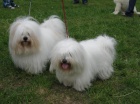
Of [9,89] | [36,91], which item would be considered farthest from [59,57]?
[9,89]

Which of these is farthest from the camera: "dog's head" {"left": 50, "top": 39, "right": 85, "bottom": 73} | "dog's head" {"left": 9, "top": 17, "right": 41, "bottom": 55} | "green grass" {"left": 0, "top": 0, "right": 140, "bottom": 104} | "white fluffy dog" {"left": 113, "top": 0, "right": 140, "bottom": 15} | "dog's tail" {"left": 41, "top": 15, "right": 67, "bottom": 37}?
"white fluffy dog" {"left": 113, "top": 0, "right": 140, "bottom": 15}

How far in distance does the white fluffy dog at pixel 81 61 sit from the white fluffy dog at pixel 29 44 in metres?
0.72

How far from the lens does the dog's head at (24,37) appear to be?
5039 mm

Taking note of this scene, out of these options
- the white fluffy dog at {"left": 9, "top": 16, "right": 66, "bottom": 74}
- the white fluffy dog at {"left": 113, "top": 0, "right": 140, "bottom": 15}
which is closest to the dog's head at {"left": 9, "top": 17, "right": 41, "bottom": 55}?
the white fluffy dog at {"left": 9, "top": 16, "right": 66, "bottom": 74}

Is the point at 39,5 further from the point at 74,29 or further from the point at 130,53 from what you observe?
the point at 130,53

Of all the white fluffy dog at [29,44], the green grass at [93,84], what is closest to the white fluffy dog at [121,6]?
the green grass at [93,84]

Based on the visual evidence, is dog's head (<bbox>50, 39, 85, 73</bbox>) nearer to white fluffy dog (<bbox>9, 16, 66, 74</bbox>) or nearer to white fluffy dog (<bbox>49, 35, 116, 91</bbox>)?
white fluffy dog (<bbox>49, 35, 116, 91</bbox>)

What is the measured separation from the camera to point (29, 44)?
517 centimetres

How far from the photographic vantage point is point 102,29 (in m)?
8.18

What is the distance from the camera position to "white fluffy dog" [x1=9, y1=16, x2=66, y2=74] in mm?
5074

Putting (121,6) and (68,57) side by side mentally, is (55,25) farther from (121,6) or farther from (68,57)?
(121,6)

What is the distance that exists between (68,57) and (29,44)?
1131 mm

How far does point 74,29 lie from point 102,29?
0.81 metres

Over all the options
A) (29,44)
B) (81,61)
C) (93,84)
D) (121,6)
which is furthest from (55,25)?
(121,6)
